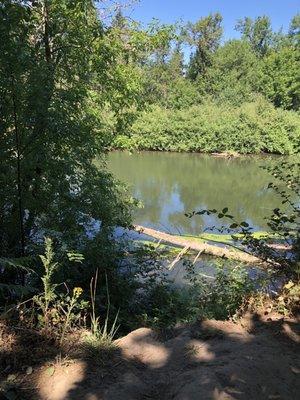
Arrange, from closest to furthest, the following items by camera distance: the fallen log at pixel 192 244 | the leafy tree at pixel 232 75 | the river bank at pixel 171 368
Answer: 1. the river bank at pixel 171 368
2. the fallen log at pixel 192 244
3. the leafy tree at pixel 232 75

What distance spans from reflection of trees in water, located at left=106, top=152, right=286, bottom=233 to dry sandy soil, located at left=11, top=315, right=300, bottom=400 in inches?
376

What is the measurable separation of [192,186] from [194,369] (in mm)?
20351

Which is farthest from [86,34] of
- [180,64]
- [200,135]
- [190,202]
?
[180,64]

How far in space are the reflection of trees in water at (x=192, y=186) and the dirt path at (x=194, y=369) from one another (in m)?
9.51

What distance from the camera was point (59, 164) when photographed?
6238 millimetres

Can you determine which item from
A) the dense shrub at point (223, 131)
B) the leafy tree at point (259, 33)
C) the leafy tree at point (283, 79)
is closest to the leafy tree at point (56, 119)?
the dense shrub at point (223, 131)

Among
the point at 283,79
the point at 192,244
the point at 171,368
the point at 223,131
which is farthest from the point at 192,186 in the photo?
the point at 283,79

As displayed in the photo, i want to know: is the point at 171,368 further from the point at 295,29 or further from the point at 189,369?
the point at 295,29

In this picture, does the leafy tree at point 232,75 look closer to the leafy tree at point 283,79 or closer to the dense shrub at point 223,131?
the leafy tree at point 283,79

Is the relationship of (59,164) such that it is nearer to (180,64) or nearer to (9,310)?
(9,310)

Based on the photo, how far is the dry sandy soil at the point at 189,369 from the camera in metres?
2.49

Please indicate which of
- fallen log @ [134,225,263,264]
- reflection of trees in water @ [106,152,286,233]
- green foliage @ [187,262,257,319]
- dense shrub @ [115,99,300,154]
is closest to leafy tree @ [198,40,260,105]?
dense shrub @ [115,99,300,154]

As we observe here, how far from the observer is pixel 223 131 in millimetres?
35469

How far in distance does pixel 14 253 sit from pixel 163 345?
2.85 meters
